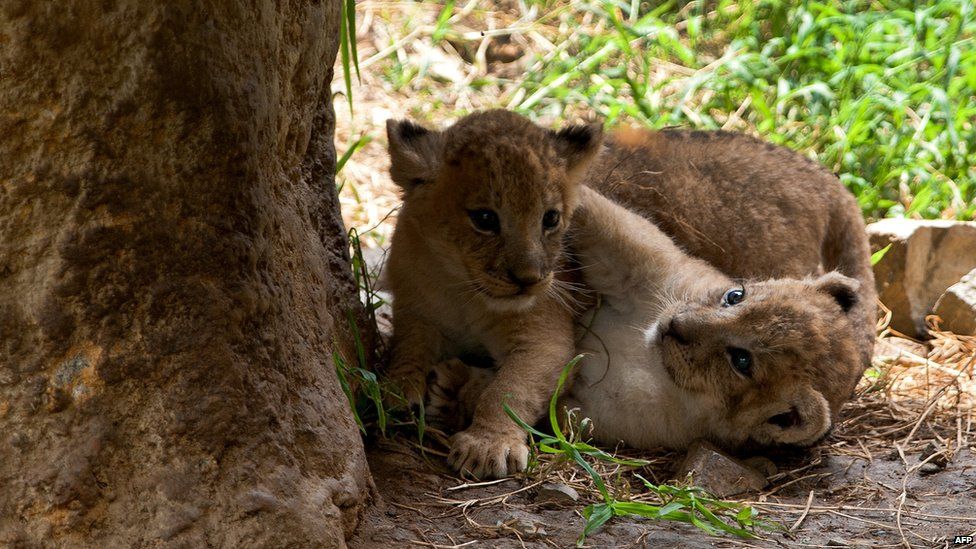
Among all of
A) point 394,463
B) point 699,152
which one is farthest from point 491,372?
point 699,152

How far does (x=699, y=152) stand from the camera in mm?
5223

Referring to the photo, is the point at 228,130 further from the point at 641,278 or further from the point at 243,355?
the point at 641,278

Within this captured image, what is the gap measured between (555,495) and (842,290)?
1.59 metres

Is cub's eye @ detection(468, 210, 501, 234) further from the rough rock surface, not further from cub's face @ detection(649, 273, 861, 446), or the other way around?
the rough rock surface

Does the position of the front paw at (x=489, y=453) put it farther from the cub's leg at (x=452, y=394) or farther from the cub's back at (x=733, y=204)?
the cub's back at (x=733, y=204)

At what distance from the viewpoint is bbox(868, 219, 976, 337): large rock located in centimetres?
591

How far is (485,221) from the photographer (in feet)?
13.5

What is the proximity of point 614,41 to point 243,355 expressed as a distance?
5.74 meters

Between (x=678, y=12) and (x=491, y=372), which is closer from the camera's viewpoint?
(x=491, y=372)

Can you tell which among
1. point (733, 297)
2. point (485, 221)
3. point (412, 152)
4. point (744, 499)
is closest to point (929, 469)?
point (744, 499)

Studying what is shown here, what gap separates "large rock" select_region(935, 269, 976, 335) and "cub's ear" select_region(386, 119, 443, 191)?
311cm

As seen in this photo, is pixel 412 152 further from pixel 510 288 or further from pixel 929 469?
pixel 929 469

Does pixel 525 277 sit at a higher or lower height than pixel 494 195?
lower

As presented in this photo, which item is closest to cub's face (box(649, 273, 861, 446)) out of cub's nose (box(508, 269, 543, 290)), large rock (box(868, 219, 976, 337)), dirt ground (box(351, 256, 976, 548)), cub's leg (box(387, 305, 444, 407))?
dirt ground (box(351, 256, 976, 548))
